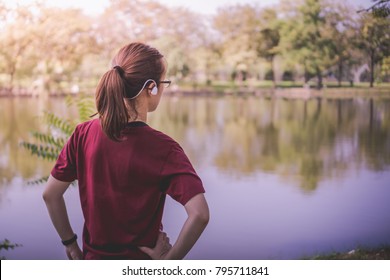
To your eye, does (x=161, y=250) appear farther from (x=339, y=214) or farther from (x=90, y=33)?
(x=90, y=33)

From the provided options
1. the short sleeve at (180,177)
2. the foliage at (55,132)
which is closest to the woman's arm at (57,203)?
the short sleeve at (180,177)

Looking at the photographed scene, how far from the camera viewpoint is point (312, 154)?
351 centimetres

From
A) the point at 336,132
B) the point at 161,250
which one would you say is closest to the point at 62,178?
the point at 161,250

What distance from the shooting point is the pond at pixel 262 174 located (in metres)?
3.27

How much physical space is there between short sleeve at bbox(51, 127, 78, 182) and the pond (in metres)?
1.85

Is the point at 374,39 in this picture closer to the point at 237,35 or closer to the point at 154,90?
the point at 237,35


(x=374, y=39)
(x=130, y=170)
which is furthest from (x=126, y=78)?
(x=374, y=39)

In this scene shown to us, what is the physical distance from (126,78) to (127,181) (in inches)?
11.2

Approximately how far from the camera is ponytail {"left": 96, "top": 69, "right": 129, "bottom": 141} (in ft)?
4.61

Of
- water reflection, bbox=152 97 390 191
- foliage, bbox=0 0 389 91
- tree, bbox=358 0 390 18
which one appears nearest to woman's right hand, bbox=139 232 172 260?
water reflection, bbox=152 97 390 191

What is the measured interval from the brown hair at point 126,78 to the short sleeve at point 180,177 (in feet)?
0.53

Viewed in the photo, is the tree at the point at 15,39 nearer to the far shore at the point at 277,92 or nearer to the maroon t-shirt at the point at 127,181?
the far shore at the point at 277,92

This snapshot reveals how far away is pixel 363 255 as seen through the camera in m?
3.10

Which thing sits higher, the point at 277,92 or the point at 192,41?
the point at 192,41
